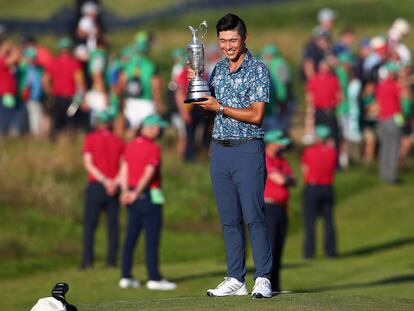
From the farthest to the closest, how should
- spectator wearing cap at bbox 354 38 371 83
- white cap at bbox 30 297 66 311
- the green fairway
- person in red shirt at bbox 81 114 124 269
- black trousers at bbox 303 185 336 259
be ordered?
spectator wearing cap at bbox 354 38 371 83, black trousers at bbox 303 185 336 259, person in red shirt at bbox 81 114 124 269, the green fairway, white cap at bbox 30 297 66 311

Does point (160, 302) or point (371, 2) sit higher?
point (371, 2)

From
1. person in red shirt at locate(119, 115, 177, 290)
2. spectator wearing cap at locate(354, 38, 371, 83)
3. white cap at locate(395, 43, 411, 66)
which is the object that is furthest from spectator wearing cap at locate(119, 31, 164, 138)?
person in red shirt at locate(119, 115, 177, 290)

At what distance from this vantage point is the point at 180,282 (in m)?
17.3

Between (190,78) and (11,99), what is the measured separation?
15.0m

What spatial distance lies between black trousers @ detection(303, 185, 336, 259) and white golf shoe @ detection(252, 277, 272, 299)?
9.69 metres

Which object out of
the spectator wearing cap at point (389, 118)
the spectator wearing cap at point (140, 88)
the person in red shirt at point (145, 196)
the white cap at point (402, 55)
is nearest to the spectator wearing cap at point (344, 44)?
the white cap at point (402, 55)

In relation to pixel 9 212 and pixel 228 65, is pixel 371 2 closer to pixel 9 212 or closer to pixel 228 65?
pixel 9 212

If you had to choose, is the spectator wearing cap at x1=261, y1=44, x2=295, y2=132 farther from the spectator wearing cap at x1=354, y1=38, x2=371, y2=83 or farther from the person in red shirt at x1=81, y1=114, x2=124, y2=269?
the person in red shirt at x1=81, y1=114, x2=124, y2=269

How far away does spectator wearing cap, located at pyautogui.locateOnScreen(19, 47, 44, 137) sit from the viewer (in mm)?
26891

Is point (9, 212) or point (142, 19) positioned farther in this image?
point (142, 19)

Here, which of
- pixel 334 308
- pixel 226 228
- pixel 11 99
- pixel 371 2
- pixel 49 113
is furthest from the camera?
pixel 371 2

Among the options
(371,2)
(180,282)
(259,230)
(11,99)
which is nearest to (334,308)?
(259,230)

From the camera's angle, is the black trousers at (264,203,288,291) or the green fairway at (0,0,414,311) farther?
the black trousers at (264,203,288,291)

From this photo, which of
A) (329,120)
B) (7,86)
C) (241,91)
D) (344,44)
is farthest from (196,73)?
(344,44)
